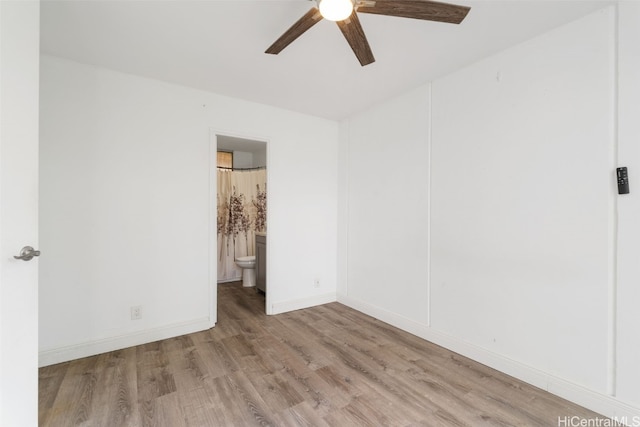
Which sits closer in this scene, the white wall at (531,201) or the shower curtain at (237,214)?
the white wall at (531,201)

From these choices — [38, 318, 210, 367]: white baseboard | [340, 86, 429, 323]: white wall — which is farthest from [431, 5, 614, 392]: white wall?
[38, 318, 210, 367]: white baseboard

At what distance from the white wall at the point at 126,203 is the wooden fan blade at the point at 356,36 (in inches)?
69.1

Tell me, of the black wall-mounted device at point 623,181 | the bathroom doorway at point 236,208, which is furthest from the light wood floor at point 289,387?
the bathroom doorway at point 236,208

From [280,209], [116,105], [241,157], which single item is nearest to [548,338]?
[280,209]

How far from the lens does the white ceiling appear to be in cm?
170

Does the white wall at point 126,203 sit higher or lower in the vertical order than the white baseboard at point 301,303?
higher

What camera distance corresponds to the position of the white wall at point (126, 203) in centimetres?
224

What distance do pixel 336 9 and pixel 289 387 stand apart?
230 centimetres

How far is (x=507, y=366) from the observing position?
2.09 m

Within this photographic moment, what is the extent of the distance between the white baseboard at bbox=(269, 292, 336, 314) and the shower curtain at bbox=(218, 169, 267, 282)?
1.75 m

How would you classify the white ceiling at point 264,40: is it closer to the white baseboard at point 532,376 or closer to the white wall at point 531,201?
the white wall at point 531,201

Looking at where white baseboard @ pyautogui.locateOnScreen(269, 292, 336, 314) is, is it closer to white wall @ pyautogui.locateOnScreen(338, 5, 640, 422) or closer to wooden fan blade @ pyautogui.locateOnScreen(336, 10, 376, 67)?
white wall @ pyautogui.locateOnScreen(338, 5, 640, 422)

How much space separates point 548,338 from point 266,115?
330cm

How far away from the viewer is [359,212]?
3.51 m
